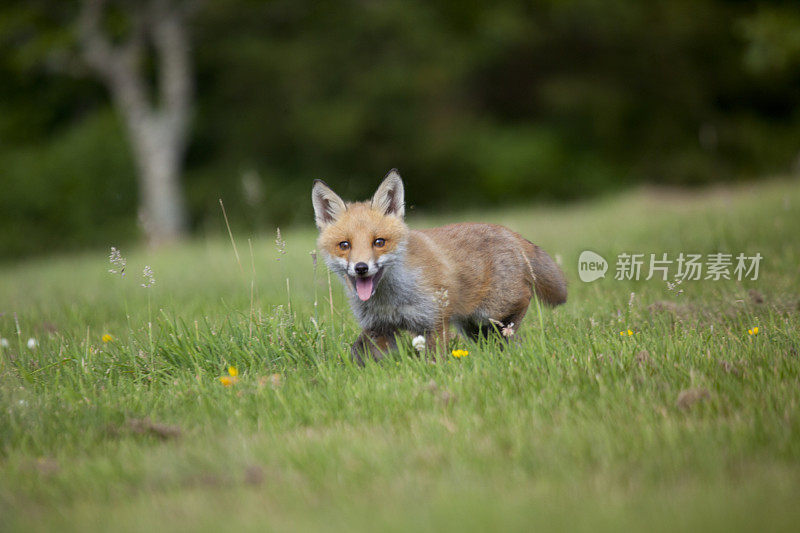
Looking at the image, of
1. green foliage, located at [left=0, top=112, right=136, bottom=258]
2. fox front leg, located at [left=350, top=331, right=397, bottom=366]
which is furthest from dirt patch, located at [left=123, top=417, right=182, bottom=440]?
green foliage, located at [left=0, top=112, right=136, bottom=258]

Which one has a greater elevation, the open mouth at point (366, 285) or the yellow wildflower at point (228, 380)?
the open mouth at point (366, 285)

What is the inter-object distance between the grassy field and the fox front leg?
160 mm

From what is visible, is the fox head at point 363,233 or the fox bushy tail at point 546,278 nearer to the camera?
the fox head at point 363,233

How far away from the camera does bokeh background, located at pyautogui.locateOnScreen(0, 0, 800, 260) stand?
1961 centimetres

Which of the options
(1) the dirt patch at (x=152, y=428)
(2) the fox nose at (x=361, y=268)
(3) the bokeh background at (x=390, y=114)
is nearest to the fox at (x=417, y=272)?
(2) the fox nose at (x=361, y=268)

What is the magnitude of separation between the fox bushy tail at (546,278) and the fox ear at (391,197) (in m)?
1.05

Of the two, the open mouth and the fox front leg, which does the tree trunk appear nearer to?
the fox front leg

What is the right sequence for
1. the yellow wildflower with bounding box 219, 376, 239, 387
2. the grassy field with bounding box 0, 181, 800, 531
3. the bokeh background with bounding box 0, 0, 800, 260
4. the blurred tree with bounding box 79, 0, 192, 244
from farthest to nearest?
the bokeh background with bounding box 0, 0, 800, 260 → the blurred tree with bounding box 79, 0, 192, 244 → the yellow wildflower with bounding box 219, 376, 239, 387 → the grassy field with bounding box 0, 181, 800, 531

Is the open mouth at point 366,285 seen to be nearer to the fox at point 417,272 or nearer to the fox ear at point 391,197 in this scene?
the fox at point 417,272

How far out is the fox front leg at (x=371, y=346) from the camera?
450cm

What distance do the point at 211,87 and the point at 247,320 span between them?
18.3 m

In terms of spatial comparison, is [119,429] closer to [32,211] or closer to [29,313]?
[29,313]

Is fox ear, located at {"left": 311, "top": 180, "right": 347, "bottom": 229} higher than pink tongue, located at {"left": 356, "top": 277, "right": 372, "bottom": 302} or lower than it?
higher

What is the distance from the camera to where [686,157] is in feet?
69.9
